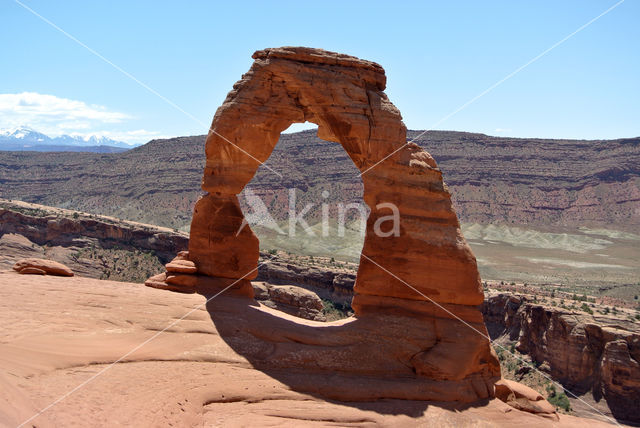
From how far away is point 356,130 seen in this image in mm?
17688

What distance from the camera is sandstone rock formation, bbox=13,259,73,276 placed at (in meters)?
18.2

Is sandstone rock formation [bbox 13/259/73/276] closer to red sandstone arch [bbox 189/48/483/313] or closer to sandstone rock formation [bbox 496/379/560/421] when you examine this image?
red sandstone arch [bbox 189/48/483/313]

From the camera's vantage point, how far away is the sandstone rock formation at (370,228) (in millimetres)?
16562

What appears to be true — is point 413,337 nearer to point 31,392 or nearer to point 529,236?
point 31,392

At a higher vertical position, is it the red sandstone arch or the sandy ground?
the red sandstone arch

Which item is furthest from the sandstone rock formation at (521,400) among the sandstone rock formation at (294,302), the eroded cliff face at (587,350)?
the sandstone rock formation at (294,302)

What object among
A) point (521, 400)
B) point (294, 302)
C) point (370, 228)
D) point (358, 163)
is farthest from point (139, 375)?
point (294, 302)

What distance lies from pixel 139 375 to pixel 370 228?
29.2 feet

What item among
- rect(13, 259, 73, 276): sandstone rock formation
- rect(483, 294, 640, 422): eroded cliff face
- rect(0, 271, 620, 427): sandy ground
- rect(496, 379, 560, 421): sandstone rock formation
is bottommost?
rect(483, 294, 640, 422): eroded cliff face

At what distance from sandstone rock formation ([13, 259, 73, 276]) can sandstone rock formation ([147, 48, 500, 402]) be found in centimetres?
337

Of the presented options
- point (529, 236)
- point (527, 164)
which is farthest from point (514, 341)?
point (527, 164)

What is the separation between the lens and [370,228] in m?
17.8

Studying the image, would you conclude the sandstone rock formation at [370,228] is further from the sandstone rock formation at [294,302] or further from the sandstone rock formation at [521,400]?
the sandstone rock formation at [294,302]

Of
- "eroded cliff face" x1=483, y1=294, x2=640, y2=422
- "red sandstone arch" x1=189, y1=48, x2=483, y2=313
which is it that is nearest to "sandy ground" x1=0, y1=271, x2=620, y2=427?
"red sandstone arch" x1=189, y1=48, x2=483, y2=313
